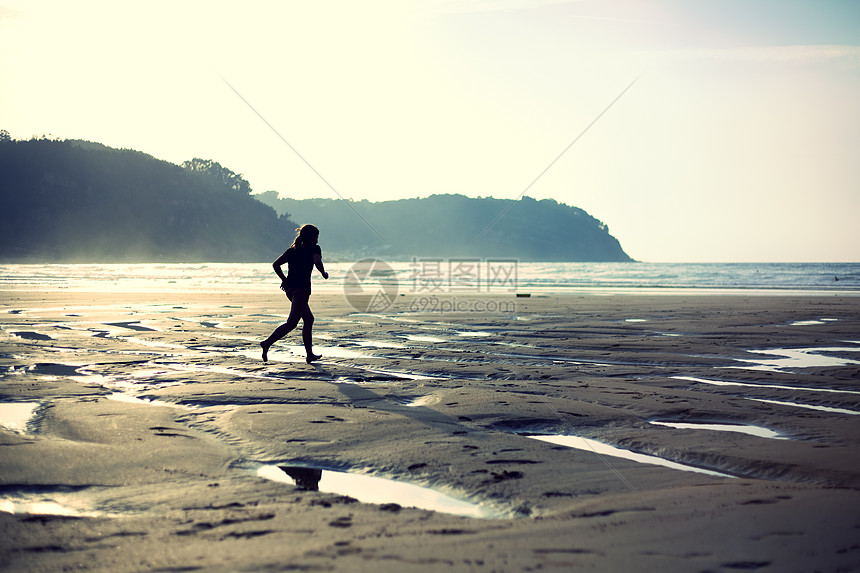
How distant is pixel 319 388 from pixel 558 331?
7410mm

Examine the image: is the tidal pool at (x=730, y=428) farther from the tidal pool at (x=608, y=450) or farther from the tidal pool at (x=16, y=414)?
the tidal pool at (x=16, y=414)

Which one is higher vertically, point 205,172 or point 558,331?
point 205,172

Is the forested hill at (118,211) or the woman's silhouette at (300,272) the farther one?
the forested hill at (118,211)

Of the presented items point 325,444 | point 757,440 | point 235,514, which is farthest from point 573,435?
point 235,514

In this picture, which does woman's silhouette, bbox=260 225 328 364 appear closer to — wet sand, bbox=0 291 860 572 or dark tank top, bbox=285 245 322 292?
dark tank top, bbox=285 245 322 292

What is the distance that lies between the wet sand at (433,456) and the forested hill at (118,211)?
134895mm

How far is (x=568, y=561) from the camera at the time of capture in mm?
2543

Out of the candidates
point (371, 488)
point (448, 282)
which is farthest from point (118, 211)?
point (371, 488)

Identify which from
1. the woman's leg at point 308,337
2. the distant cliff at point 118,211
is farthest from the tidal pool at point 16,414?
the distant cliff at point 118,211

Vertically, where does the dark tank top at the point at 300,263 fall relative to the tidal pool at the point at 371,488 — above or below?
above

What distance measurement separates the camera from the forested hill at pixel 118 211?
433ft

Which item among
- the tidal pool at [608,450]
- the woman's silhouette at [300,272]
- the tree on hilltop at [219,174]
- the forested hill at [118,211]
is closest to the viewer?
the tidal pool at [608,450]

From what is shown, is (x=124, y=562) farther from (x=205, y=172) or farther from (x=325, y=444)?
→ (x=205, y=172)

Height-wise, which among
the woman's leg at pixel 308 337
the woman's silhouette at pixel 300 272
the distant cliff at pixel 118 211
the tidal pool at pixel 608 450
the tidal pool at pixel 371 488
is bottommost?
the tidal pool at pixel 608 450
